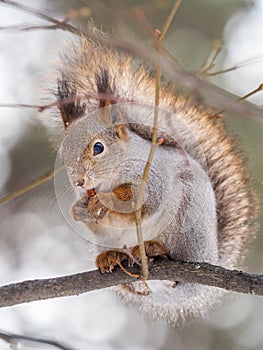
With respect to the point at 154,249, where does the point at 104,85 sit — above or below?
above

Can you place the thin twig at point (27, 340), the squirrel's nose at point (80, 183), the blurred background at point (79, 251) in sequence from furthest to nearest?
the blurred background at point (79, 251) → the thin twig at point (27, 340) → the squirrel's nose at point (80, 183)

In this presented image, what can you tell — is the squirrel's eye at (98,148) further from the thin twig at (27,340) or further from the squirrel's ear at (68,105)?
the thin twig at (27,340)

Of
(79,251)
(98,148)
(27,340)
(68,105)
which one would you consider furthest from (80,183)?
(79,251)

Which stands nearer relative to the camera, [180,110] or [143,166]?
[143,166]

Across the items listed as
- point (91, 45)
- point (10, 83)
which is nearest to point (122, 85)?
point (91, 45)

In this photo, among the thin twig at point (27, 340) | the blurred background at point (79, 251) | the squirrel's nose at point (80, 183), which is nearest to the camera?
the squirrel's nose at point (80, 183)

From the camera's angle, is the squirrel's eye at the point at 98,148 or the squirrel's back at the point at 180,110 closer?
the squirrel's eye at the point at 98,148

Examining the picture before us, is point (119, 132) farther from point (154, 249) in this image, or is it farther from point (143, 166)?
point (154, 249)

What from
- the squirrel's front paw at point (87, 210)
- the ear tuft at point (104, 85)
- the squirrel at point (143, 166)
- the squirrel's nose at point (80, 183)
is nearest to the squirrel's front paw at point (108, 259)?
the squirrel at point (143, 166)
